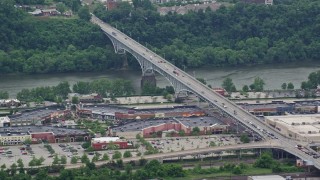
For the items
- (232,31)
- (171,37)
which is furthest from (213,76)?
(232,31)

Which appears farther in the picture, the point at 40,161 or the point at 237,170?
the point at 40,161

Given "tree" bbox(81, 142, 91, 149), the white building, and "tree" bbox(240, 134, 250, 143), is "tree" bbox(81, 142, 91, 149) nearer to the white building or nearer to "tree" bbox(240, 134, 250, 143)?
"tree" bbox(240, 134, 250, 143)

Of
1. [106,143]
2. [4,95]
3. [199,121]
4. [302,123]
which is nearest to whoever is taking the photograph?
[106,143]

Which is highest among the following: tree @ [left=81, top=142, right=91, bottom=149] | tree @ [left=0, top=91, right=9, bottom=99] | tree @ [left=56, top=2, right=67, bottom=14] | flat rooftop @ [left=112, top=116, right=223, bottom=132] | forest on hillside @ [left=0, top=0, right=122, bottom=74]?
tree @ [left=56, top=2, right=67, bottom=14]

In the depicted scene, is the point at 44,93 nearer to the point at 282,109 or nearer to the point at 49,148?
the point at 49,148

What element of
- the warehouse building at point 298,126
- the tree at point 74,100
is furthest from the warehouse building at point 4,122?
the warehouse building at point 298,126

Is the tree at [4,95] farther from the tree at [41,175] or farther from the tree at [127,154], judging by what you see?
the tree at [41,175]

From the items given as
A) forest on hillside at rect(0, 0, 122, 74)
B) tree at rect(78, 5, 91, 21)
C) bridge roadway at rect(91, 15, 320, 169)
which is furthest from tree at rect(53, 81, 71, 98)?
tree at rect(78, 5, 91, 21)

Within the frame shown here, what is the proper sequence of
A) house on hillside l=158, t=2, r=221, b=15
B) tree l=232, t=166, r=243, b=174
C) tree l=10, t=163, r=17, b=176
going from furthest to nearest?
house on hillside l=158, t=2, r=221, b=15, tree l=232, t=166, r=243, b=174, tree l=10, t=163, r=17, b=176
